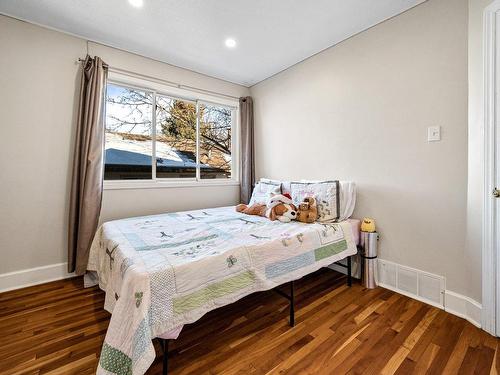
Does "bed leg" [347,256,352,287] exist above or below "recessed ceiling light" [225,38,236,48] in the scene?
below

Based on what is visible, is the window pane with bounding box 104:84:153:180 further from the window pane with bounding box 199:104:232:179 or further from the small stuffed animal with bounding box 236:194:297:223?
the small stuffed animal with bounding box 236:194:297:223

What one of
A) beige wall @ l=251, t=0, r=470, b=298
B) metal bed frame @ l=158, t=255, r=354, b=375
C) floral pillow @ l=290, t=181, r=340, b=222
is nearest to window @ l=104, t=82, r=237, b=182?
beige wall @ l=251, t=0, r=470, b=298

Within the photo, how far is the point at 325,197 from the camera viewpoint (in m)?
2.30

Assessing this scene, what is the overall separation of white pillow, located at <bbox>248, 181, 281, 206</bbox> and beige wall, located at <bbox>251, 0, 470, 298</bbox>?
468 mm

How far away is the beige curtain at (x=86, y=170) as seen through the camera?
231 centimetres

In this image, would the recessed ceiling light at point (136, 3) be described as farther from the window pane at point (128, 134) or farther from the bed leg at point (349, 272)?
the bed leg at point (349, 272)

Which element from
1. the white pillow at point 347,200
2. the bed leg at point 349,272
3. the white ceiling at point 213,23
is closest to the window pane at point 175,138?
the white ceiling at point 213,23

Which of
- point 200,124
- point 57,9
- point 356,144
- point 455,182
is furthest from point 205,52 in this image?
point 455,182

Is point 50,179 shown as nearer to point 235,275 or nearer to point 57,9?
point 57,9

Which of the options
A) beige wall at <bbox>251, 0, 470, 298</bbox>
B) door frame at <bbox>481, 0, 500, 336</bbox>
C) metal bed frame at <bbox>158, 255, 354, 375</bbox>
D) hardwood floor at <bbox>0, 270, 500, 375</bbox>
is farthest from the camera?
beige wall at <bbox>251, 0, 470, 298</bbox>

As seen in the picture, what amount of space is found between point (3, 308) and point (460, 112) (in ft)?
12.9

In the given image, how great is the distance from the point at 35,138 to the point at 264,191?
2.43m

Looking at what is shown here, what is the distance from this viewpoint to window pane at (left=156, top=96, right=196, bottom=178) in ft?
10.0

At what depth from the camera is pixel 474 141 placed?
5.25 ft
